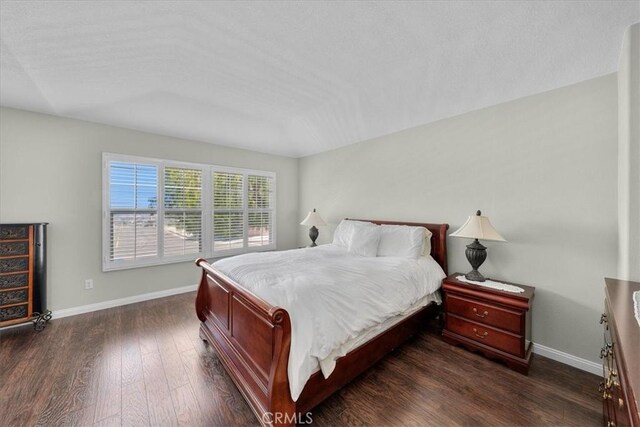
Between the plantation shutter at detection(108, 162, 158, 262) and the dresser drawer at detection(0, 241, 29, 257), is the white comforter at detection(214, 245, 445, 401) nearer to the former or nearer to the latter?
the plantation shutter at detection(108, 162, 158, 262)

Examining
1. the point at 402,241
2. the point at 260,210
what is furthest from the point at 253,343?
the point at 260,210

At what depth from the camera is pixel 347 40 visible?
178 centimetres

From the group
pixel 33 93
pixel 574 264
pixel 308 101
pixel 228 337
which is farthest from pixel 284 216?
pixel 574 264

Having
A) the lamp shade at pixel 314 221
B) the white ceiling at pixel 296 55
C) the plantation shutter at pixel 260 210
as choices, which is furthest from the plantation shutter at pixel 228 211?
the white ceiling at pixel 296 55

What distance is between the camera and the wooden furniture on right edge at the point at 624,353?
0.66 m

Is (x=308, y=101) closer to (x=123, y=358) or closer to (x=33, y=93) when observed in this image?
(x=33, y=93)

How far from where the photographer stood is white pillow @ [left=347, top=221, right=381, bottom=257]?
3102mm

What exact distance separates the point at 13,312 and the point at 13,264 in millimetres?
498

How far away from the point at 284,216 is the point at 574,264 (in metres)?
4.30

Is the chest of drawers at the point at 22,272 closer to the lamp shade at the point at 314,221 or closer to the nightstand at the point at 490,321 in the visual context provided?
the lamp shade at the point at 314,221

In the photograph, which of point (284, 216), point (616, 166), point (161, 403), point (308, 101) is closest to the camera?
point (161, 403)

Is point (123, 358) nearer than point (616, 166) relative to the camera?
No

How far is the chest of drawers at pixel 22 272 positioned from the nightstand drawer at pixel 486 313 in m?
4.36

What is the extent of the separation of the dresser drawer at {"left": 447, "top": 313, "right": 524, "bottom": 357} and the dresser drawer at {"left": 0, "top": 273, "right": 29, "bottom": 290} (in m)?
4.46
